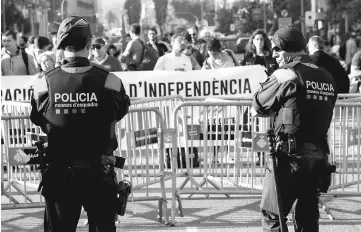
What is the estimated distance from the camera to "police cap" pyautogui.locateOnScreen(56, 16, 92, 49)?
5.30m

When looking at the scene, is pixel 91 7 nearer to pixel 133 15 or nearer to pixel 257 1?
pixel 133 15

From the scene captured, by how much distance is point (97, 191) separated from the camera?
5.22 meters

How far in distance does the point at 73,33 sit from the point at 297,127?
5.71 feet

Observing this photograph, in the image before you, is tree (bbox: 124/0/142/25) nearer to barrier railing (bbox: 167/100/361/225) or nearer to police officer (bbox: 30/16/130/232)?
barrier railing (bbox: 167/100/361/225)

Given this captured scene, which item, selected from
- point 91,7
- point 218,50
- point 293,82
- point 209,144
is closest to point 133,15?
point 91,7

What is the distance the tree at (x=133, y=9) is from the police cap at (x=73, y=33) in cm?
2714

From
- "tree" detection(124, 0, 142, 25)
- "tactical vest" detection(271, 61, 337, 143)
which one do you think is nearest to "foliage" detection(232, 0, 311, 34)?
"tree" detection(124, 0, 142, 25)

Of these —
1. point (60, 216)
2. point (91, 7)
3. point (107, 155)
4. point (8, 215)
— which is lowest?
point (8, 215)

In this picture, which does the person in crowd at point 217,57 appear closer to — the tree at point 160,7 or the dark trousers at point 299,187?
the dark trousers at point 299,187

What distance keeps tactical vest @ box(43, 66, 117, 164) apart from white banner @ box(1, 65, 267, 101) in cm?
718

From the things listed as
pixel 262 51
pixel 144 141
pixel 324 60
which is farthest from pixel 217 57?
pixel 144 141

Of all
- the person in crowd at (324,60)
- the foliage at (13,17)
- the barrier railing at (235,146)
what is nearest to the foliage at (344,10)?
the foliage at (13,17)

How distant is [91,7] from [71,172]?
20454 millimetres

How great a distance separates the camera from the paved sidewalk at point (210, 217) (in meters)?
8.02
